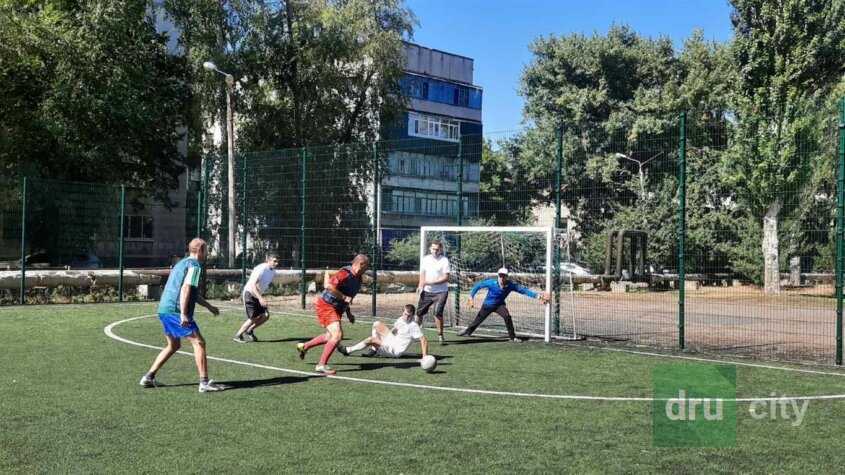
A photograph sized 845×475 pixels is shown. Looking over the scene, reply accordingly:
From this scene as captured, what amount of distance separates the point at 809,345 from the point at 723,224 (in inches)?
382

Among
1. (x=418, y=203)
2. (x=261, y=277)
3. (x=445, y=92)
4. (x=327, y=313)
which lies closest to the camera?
(x=327, y=313)

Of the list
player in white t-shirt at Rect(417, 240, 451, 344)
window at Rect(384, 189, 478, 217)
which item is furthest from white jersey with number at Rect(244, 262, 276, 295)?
window at Rect(384, 189, 478, 217)

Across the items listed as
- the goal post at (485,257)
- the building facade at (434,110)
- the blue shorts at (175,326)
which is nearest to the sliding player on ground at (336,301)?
the blue shorts at (175,326)

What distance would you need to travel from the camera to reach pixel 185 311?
911cm

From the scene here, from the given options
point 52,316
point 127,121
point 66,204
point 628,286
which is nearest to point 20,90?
point 127,121

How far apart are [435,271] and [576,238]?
29.9 ft

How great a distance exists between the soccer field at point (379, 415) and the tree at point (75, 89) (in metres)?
21.6

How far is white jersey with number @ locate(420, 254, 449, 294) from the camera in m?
14.6

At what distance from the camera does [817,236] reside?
15930 mm

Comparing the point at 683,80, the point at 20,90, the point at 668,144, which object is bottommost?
the point at 668,144

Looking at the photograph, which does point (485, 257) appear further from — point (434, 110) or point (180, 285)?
point (434, 110)

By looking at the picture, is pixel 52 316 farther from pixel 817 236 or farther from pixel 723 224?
pixel 723 224

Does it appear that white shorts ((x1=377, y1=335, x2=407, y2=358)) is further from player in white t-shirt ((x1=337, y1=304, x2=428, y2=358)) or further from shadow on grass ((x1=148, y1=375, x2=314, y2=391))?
shadow on grass ((x1=148, y1=375, x2=314, y2=391))

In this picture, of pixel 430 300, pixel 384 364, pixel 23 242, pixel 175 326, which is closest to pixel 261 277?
pixel 430 300
